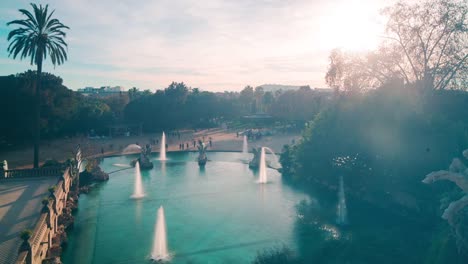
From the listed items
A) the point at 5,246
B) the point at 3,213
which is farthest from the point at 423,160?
the point at 3,213

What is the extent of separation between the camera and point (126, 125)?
7631cm

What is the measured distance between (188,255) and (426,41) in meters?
27.2

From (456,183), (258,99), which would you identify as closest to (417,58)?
(456,183)

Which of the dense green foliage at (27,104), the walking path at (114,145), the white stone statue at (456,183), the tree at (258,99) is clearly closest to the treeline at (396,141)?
the white stone statue at (456,183)

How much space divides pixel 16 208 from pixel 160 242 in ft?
31.3

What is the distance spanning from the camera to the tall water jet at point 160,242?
67.3ft

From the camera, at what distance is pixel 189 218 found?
2705 cm

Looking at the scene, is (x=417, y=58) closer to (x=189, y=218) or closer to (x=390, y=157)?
(x=390, y=157)

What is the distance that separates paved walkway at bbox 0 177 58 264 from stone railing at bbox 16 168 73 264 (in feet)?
2.71

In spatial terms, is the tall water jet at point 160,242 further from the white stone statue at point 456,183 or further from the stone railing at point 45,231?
the white stone statue at point 456,183

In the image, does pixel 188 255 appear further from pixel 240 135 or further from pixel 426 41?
pixel 240 135

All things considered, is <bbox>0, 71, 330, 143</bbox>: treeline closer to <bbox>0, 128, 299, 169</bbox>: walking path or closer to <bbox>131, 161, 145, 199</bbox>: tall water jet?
<bbox>0, 128, 299, 169</bbox>: walking path

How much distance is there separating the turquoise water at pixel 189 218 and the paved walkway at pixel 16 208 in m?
3.02

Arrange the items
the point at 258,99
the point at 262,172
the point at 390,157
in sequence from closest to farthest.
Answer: the point at 390,157 < the point at 262,172 < the point at 258,99
